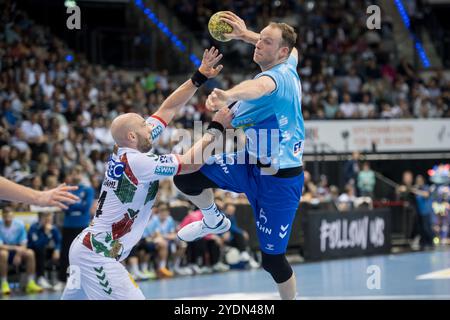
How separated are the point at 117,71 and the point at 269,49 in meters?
17.9

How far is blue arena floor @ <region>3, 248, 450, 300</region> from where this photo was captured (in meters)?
13.0

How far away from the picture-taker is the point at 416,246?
24266 mm

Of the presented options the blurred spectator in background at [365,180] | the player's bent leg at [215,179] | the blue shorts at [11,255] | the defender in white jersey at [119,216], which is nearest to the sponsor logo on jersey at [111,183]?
the defender in white jersey at [119,216]

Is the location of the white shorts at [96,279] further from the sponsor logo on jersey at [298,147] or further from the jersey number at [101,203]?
the sponsor logo on jersey at [298,147]

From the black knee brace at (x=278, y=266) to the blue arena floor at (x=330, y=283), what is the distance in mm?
3774

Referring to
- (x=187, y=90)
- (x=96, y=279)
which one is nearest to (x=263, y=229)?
(x=187, y=90)

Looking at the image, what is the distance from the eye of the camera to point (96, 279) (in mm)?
7027

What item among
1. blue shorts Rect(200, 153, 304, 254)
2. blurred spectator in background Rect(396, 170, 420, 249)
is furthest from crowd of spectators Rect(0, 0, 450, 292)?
blue shorts Rect(200, 153, 304, 254)

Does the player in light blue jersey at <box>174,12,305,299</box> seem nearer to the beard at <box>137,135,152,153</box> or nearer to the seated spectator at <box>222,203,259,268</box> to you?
the beard at <box>137,135,152,153</box>

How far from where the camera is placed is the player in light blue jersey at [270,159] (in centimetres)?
808

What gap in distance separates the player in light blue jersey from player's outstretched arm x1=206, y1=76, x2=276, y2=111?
0.20 meters

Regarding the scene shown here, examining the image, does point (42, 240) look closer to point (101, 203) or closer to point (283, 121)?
point (101, 203)

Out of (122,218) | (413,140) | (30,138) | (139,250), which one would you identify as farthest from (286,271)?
(413,140)

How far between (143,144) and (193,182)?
1.12 meters
